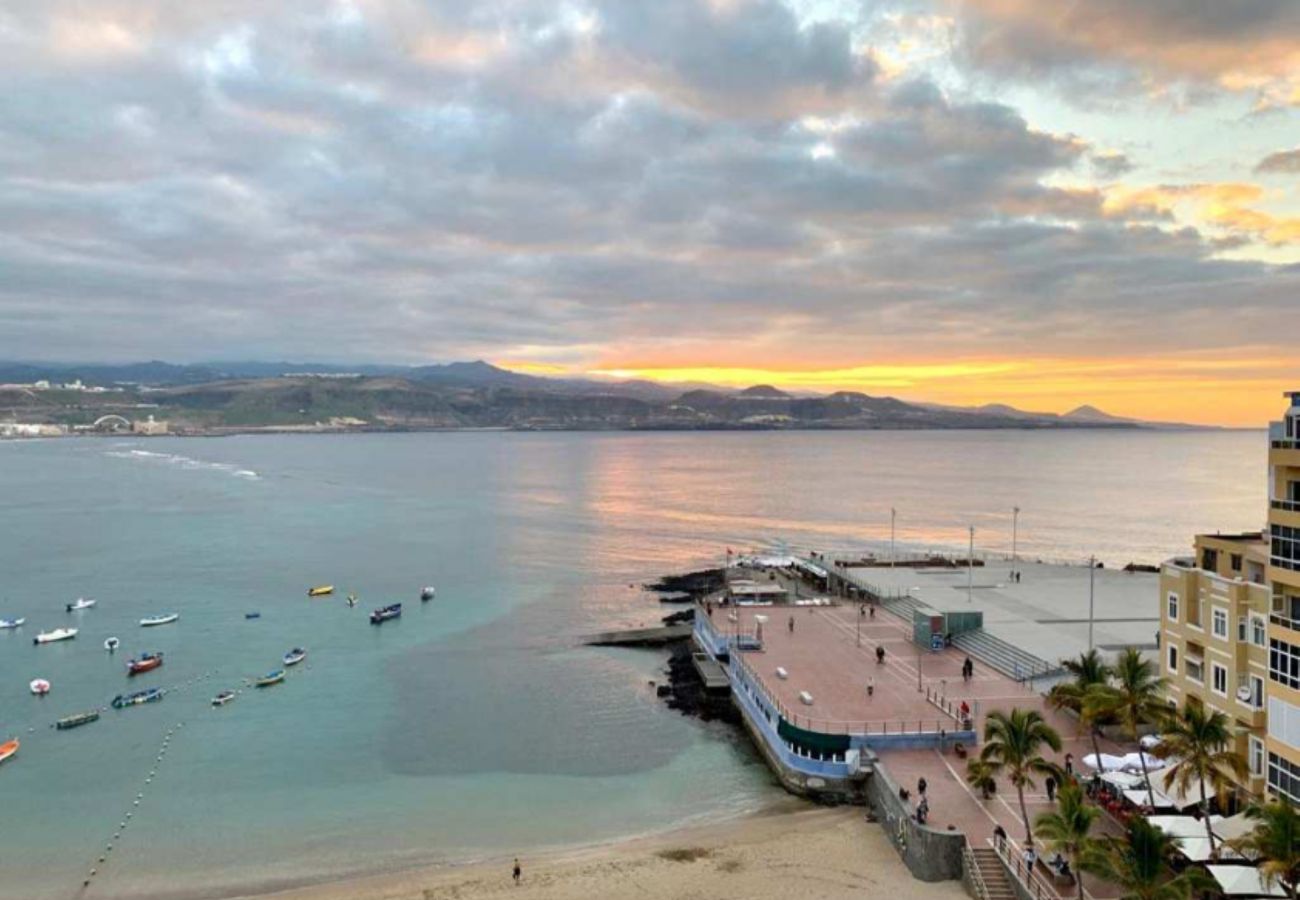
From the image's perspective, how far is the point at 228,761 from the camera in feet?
119

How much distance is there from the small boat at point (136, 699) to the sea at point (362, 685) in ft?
2.66

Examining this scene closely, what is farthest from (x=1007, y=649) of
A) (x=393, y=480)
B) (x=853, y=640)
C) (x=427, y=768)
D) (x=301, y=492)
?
(x=393, y=480)

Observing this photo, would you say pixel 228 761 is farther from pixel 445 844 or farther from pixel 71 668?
pixel 71 668

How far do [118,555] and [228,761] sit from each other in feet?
194

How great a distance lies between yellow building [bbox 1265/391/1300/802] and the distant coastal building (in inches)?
0.9

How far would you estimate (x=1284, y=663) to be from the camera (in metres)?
21.7

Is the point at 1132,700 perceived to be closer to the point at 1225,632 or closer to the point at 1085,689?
the point at 1225,632

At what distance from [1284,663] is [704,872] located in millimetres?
15046

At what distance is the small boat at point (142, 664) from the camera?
48594mm

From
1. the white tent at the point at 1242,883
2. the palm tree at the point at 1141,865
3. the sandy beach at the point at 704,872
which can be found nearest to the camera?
the palm tree at the point at 1141,865

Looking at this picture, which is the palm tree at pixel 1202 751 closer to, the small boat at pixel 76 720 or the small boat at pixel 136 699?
the small boat at pixel 76 720

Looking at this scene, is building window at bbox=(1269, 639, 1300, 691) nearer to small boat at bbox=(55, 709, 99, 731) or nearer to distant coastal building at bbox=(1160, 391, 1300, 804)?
distant coastal building at bbox=(1160, 391, 1300, 804)

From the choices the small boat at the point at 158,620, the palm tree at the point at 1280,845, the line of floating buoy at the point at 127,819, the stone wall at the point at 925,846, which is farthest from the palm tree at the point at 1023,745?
the small boat at the point at 158,620

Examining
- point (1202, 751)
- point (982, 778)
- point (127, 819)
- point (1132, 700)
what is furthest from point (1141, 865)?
point (127, 819)
